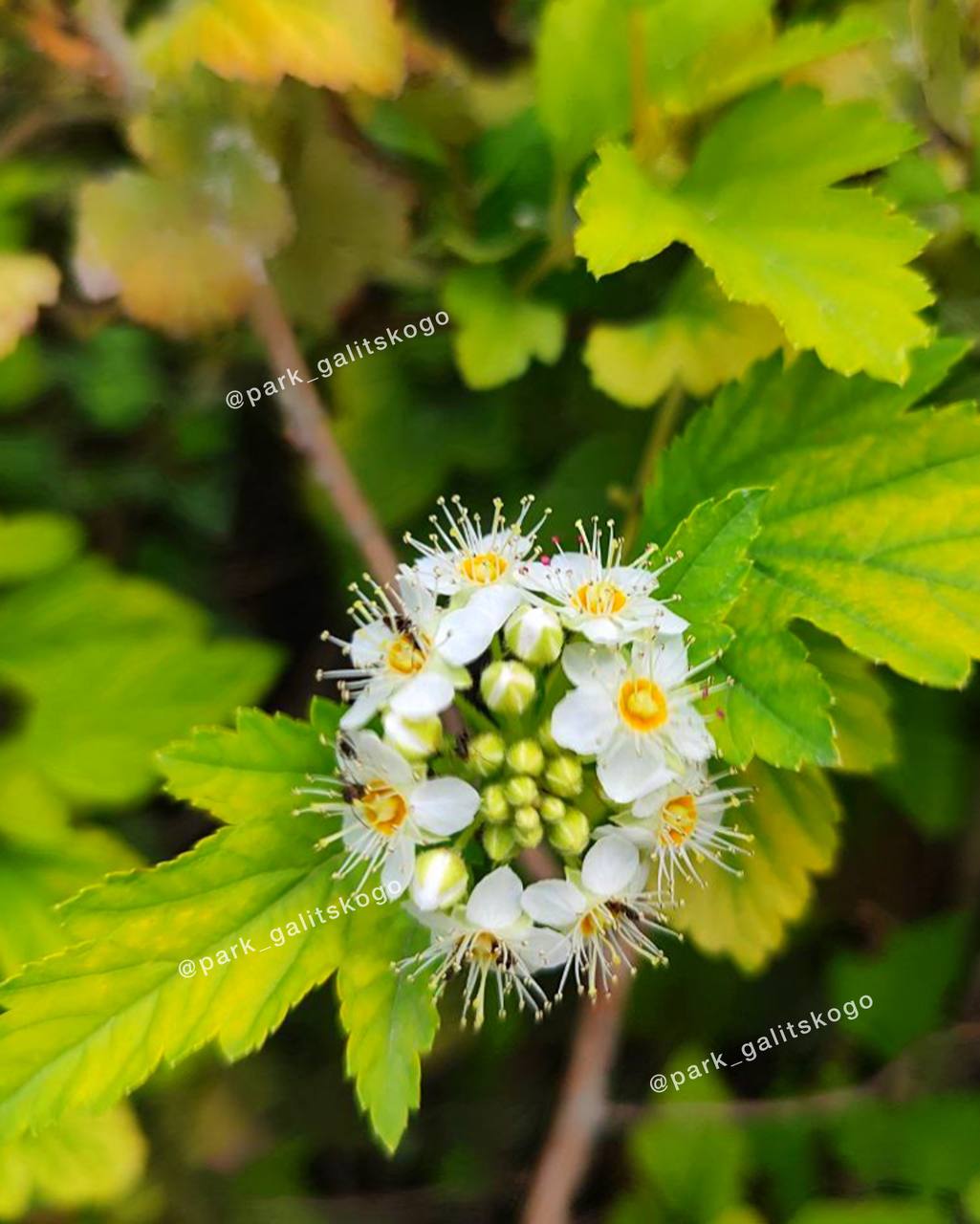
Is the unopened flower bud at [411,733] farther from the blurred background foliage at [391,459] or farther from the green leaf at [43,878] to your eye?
the green leaf at [43,878]

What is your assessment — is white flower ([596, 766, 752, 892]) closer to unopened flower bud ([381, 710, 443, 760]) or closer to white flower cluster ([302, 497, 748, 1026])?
white flower cluster ([302, 497, 748, 1026])

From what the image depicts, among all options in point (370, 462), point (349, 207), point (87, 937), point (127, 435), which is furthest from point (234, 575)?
point (87, 937)

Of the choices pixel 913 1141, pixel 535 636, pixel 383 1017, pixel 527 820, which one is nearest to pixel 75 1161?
pixel 383 1017

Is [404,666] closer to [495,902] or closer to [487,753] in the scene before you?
[487,753]

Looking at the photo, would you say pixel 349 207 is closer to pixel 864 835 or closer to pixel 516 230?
pixel 516 230

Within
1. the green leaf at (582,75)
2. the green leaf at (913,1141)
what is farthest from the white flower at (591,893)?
the green leaf at (913,1141)

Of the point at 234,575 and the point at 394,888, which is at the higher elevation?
the point at 234,575

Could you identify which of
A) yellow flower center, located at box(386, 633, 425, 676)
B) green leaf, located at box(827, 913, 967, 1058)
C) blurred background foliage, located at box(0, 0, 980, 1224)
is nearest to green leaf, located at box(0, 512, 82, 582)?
blurred background foliage, located at box(0, 0, 980, 1224)
